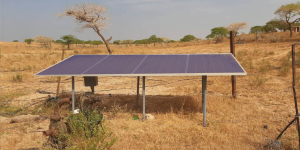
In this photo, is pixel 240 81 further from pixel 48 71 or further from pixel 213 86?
pixel 48 71

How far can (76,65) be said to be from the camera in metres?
11.0

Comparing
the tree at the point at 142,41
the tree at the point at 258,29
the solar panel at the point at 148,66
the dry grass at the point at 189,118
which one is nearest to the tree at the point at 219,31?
the tree at the point at 258,29

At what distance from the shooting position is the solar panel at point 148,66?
9156 mm

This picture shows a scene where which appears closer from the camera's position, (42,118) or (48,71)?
(48,71)

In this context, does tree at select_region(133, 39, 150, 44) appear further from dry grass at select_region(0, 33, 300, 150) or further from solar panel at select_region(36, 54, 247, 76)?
solar panel at select_region(36, 54, 247, 76)

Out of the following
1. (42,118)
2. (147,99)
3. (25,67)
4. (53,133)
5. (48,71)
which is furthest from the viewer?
(25,67)

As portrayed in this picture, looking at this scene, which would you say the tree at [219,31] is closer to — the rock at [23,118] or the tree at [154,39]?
the tree at [154,39]

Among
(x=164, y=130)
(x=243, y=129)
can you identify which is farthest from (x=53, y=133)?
(x=243, y=129)

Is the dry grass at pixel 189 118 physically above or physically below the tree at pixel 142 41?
below

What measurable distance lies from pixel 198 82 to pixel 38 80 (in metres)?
12.1

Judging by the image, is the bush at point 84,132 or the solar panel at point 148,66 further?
the solar panel at point 148,66

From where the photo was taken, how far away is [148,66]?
10.3 metres

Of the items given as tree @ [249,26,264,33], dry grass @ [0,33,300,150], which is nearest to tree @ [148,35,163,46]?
tree @ [249,26,264,33]

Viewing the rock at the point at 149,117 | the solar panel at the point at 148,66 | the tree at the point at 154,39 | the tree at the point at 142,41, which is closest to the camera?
the solar panel at the point at 148,66
